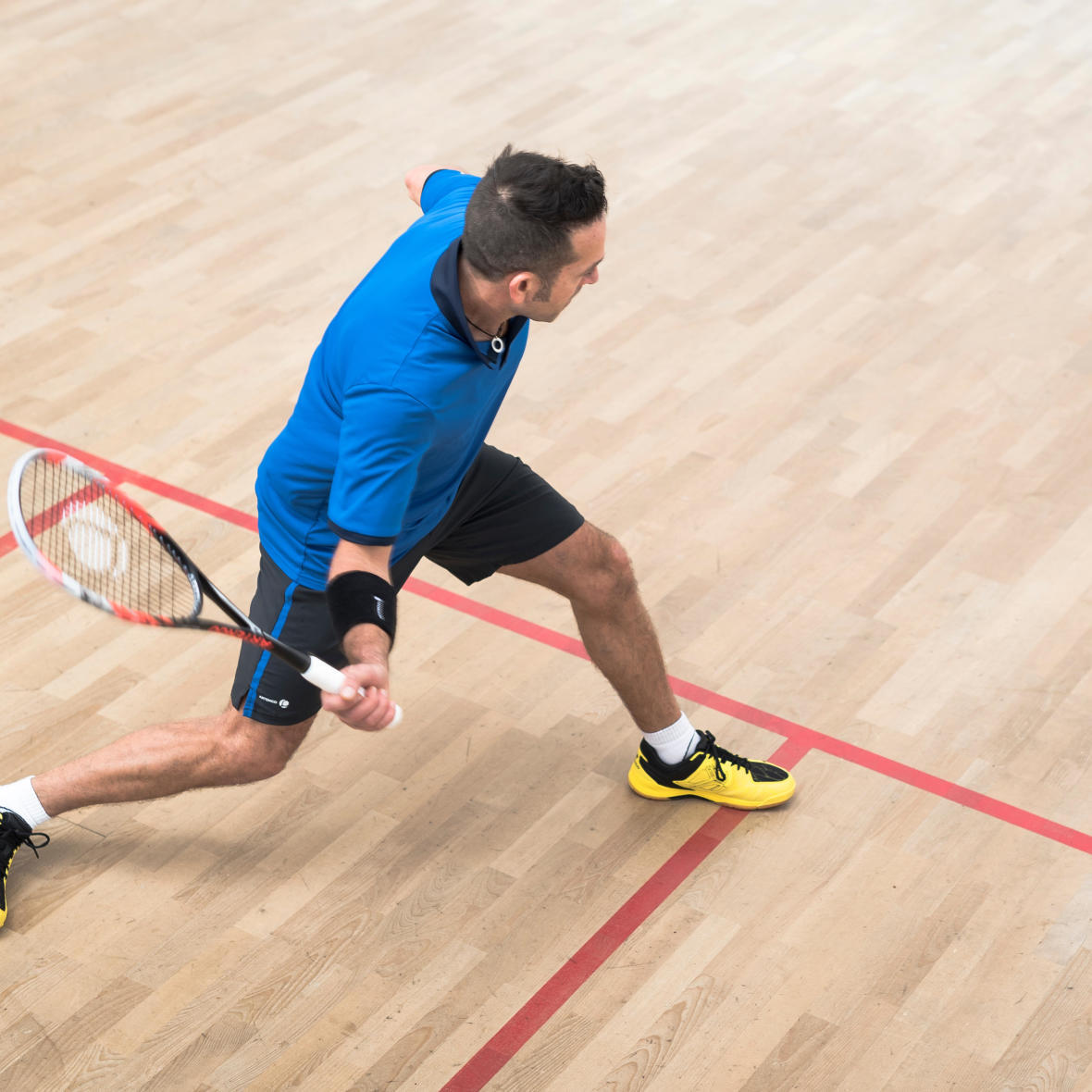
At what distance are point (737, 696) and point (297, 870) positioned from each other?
1032 mm

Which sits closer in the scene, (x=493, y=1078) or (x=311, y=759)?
(x=493, y=1078)

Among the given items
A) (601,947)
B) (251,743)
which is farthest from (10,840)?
(601,947)

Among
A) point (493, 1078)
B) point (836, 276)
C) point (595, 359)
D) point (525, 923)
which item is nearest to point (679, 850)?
point (525, 923)

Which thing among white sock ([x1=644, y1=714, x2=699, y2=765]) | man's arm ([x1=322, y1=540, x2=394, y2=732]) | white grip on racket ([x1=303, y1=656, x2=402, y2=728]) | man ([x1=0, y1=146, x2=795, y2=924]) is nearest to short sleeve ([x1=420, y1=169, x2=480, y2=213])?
man ([x1=0, y1=146, x2=795, y2=924])

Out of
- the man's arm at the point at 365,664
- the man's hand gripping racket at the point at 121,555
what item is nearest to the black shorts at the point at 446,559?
the man's hand gripping racket at the point at 121,555

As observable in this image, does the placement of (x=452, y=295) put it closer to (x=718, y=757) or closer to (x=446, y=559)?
(x=446, y=559)

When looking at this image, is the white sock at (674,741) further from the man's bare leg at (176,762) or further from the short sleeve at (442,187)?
the short sleeve at (442,187)

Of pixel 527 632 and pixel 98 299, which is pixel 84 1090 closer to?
pixel 527 632

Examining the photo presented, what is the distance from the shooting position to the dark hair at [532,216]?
2250 mm

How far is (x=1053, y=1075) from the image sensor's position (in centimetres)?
254

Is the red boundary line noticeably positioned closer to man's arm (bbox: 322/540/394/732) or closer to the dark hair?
man's arm (bbox: 322/540/394/732)

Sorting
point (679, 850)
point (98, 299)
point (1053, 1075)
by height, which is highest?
point (98, 299)

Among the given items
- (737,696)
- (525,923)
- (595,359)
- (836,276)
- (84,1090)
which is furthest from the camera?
(836,276)

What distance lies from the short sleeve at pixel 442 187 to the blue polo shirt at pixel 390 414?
5 centimetres
